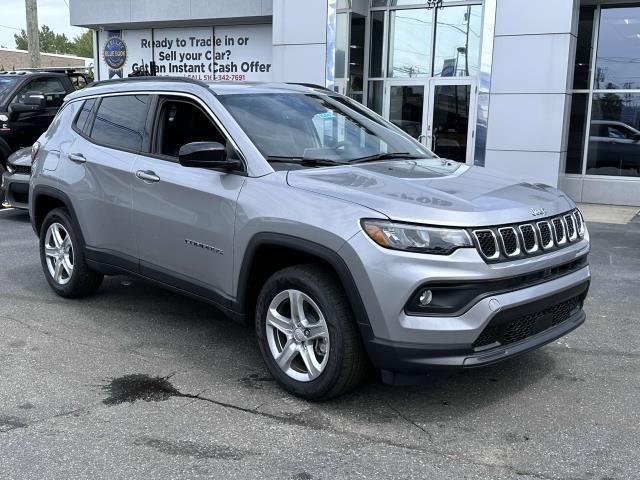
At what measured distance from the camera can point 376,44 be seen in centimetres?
1493

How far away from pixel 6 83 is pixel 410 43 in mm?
8068

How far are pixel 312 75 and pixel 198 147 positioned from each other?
10577 millimetres

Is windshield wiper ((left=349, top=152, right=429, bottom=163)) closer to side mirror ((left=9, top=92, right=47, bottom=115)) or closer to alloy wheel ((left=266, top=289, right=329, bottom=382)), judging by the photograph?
alloy wheel ((left=266, top=289, right=329, bottom=382))

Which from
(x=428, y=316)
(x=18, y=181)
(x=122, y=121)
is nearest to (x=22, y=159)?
(x=18, y=181)

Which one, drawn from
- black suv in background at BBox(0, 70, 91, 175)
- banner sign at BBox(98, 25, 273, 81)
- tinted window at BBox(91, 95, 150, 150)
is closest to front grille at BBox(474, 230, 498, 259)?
tinted window at BBox(91, 95, 150, 150)

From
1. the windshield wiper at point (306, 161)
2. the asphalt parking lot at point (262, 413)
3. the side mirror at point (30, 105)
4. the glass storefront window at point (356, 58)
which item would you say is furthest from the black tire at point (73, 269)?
the glass storefront window at point (356, 58)

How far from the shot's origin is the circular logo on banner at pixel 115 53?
1897 cm

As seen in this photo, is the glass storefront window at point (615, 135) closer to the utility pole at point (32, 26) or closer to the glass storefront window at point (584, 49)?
the glass storefront window at point (584, 49)

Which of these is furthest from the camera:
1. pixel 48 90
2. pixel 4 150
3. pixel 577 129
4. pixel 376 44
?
pixel 376 44

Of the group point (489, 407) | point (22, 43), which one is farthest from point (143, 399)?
point (22, 43)

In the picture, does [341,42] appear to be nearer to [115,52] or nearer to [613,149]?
[613,149]

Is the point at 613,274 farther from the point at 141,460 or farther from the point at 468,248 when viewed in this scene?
the point at 141,460

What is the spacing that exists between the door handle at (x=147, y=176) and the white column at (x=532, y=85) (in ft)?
27.7

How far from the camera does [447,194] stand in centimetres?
376
